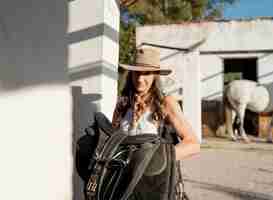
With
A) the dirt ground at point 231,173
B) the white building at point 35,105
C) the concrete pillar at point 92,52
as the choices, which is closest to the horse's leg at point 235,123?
the dirt ground at point 231,173

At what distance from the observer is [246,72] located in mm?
15828

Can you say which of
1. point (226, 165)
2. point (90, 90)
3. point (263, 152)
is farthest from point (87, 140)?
point (263, 152)

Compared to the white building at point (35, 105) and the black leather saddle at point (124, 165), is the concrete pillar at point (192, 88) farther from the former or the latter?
the black leather saddle at point (124, 165)

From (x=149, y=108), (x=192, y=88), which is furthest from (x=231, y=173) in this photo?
(x=149, y=108)

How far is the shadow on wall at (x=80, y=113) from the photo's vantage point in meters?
2.82

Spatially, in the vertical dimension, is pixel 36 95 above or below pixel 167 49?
below

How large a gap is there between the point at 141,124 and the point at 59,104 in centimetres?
73

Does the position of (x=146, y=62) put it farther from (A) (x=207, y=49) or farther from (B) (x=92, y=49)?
(A) (x=207, y=49)

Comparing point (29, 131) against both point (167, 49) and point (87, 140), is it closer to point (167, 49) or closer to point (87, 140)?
point (87, 140)

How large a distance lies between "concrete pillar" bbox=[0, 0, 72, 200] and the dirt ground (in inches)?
100

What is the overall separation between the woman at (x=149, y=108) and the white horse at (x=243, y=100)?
928cm

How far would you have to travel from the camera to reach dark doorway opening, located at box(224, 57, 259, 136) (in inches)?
480

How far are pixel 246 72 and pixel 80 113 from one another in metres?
13.5

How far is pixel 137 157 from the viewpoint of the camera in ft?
5.02
